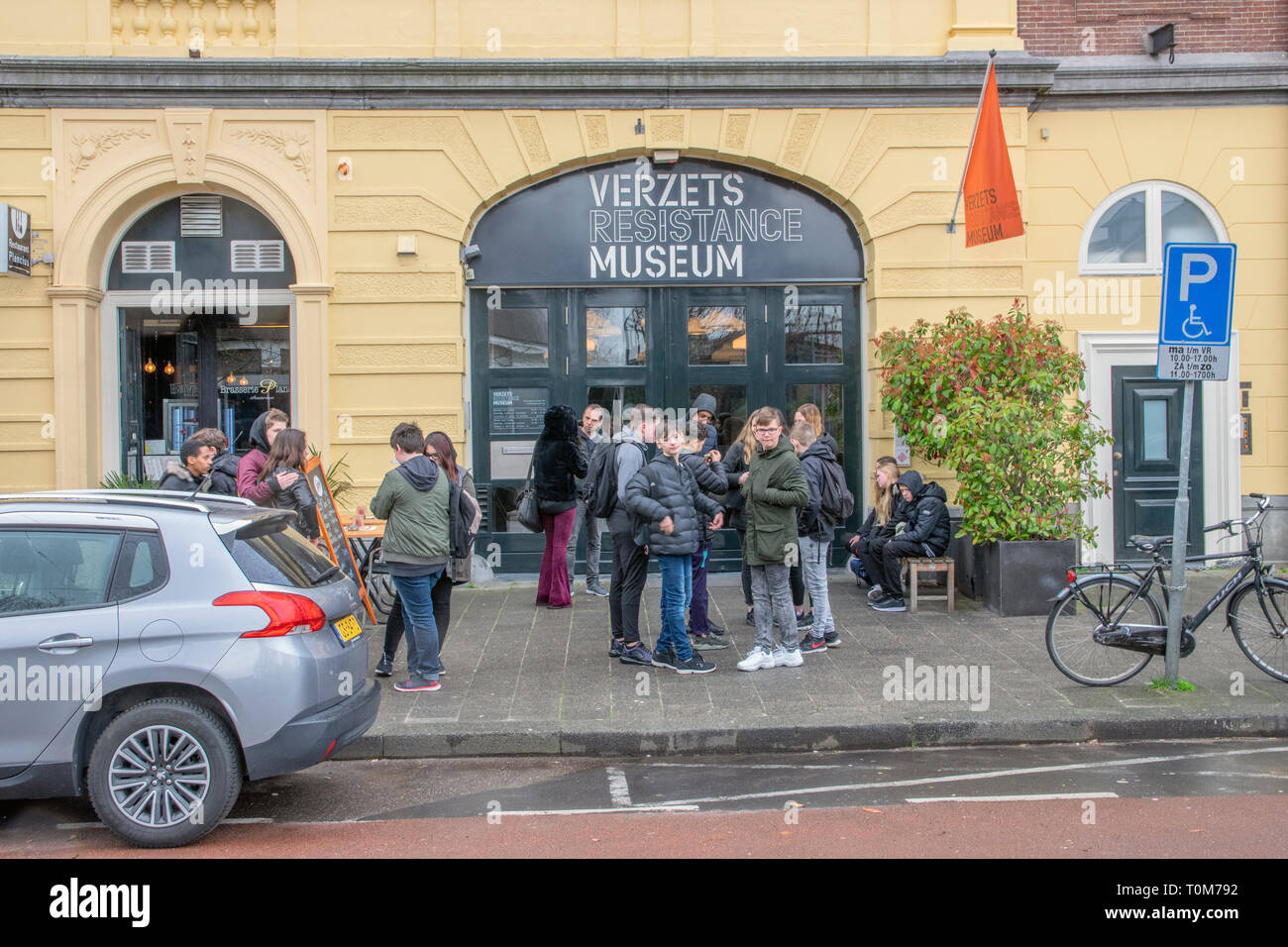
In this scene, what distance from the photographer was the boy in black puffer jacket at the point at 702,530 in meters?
8.26

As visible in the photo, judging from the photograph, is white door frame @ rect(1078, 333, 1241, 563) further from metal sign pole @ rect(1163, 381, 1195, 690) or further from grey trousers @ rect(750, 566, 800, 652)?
grey trousers @ rect(750, 566, 800, 652)

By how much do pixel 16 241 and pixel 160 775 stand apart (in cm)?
808

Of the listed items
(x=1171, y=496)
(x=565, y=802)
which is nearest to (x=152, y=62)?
(x=565, y=802)

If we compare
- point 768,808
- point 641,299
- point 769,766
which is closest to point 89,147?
point 641,299

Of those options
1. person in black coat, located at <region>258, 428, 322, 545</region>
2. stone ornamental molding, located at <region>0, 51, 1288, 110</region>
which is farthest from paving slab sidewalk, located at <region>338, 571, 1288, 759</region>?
stone ornamental molding, located at <region>0, 51, 1288, 110</region>

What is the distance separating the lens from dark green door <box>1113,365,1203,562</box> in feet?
40.0

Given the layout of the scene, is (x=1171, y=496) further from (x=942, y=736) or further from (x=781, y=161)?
(x=942, y=736)

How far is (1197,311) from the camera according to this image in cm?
744

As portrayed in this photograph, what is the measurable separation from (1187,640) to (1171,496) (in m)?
5.24

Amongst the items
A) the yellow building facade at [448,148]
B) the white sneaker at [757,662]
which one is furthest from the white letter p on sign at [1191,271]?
the yellow building facade at [448,148]

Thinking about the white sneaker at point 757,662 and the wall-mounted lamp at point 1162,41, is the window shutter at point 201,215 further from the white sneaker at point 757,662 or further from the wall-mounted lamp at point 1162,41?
the wall-mounted lamp at point 1162,41

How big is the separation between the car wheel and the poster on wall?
773cm

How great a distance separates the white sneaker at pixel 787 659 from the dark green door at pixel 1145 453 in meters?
5.72

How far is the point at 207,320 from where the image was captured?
471 inches
